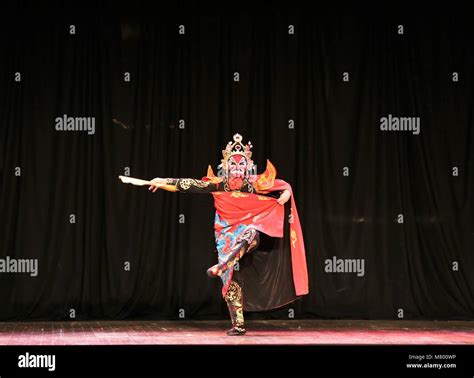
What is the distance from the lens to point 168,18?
28.7 feet

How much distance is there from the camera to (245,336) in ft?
23.7

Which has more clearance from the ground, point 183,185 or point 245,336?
point 183,185

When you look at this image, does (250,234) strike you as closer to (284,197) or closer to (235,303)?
(284,197)

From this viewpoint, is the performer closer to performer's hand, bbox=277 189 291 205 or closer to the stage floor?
performer's hand, bbox=277 189 291 205

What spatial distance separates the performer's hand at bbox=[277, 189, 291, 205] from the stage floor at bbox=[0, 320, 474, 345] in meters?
1.17

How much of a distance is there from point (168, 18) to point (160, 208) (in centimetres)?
199

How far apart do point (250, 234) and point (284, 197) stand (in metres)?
0.45

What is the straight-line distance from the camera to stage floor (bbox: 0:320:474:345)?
6902 millimetres

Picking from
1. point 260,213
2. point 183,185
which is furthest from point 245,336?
point 183,185

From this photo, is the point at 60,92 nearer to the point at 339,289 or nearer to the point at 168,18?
the point at 168,18

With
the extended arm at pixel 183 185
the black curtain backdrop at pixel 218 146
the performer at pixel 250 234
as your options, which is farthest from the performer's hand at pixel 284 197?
the black curtain backdrop at pixel 218 146

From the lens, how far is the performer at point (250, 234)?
23.7ft
